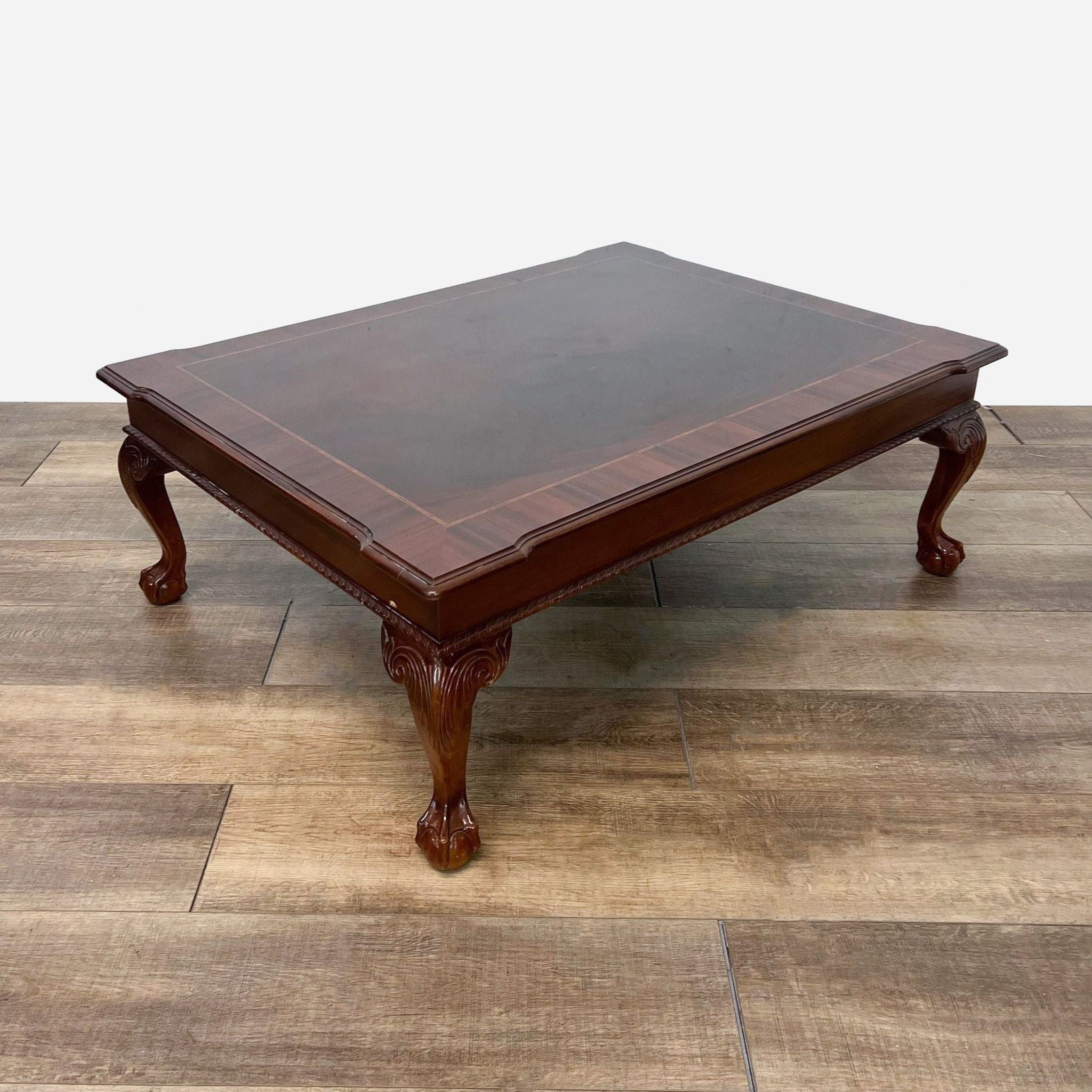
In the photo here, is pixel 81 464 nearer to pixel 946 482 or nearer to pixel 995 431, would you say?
pixel 946 482

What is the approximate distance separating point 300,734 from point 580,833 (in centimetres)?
45

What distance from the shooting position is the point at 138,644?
198 centimetres

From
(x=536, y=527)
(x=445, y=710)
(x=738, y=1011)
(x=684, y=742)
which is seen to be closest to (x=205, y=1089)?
(x=445, y=710)

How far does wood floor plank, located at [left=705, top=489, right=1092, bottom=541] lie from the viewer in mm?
2338

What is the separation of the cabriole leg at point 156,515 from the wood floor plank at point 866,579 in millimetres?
847

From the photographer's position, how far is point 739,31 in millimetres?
2721

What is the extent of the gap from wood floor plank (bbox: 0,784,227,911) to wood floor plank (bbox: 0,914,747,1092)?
3 cm

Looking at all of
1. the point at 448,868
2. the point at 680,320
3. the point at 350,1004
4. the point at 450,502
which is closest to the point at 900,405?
the point at 680,320

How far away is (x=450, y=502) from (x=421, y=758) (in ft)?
1.46

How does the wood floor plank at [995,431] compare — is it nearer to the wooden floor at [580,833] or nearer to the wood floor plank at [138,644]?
the wooden floor at [580,833]

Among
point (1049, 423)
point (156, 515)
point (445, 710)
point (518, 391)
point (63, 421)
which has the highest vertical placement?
point (518, 391)

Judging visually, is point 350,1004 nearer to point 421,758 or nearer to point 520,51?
point 421,758

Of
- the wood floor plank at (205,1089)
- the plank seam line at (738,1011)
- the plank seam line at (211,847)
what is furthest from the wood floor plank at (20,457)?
the plank seam line at (738,1011)

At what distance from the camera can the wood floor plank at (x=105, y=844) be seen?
1481 millimetres
